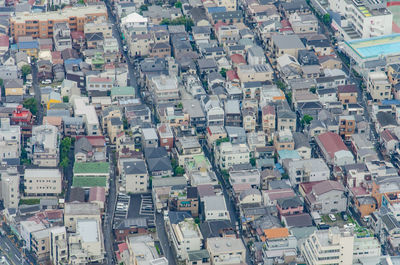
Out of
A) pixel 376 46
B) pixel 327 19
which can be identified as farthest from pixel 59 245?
pixel 327 19

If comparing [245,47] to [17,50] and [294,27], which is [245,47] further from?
[17,50]

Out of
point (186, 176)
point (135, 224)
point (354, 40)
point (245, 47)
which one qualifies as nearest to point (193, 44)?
point (245, 47)

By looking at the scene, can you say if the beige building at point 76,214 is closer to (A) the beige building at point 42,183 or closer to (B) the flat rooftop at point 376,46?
(A) the beige building at point 42,183

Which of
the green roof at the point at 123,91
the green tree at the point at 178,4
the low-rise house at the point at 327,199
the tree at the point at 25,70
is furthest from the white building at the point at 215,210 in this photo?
the green tree at the point at 178,4

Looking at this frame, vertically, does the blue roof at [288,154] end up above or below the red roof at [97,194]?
below

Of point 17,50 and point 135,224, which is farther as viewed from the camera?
point 17,50

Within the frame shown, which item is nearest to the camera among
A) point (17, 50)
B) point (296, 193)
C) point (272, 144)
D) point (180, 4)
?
point (296, 193)

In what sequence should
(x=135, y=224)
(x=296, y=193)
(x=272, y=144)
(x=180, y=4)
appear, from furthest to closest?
1. (x=180, y=4)
2. (x=272, y=144)
3. (x=296, y=193)
4. (x=135, y=224)
